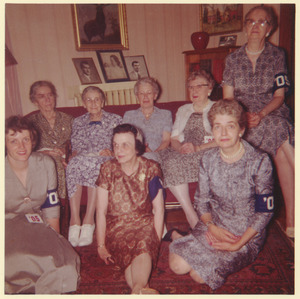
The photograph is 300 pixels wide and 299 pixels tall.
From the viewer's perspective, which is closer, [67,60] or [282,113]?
[282,113]

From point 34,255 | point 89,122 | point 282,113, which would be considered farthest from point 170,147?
point 34,255

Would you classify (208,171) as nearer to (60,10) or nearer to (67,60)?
(67,60)

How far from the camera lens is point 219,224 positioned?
191 centimetres

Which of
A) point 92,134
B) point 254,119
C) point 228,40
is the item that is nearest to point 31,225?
point 92,134

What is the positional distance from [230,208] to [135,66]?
11.4ft

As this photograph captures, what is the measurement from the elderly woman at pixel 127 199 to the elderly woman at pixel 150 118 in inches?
35.8

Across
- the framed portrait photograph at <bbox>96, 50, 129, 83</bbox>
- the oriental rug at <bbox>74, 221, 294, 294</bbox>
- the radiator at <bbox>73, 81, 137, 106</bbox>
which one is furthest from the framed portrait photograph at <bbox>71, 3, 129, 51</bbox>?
the oriental rug at <bbox>74, 221, 294, 294</bbox>

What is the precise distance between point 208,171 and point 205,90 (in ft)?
3.66

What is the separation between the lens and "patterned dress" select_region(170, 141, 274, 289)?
174 cm

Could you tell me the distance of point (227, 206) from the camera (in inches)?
73.5

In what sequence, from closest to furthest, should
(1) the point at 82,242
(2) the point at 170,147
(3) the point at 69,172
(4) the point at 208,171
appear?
(4) the point at 208,171 → (1) the point at 82,242 → (3) the point at 69,172 → (2) the point at 170,147

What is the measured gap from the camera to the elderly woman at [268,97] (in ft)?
7.80

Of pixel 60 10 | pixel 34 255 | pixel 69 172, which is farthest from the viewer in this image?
pixel 60 10

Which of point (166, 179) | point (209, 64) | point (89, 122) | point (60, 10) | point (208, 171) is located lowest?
point (166, 179)
